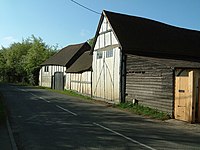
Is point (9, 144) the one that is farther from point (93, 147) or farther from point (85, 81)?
point (85, 81)

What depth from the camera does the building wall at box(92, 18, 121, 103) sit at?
2416 cm

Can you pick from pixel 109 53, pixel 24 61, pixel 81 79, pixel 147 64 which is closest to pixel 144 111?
pixel 147 64

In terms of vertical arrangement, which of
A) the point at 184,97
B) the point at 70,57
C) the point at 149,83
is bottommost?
the point at 184,97

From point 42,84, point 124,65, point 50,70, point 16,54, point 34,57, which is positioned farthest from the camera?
point 16,54

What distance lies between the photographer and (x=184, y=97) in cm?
1541

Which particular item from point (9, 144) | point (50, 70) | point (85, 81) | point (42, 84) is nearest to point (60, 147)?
point (9, 144)

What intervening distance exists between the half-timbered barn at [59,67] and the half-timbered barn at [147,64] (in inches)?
564

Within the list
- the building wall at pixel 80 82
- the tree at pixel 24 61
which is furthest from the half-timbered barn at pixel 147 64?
the tree at pixel 24 61

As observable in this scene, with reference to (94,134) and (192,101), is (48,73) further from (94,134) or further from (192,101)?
(94,134)

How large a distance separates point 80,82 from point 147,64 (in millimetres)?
16077

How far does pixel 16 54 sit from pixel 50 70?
30.1 m

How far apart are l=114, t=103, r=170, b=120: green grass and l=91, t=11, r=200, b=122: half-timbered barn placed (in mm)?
314

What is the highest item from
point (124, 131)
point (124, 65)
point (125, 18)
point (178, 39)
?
point (125, 18)

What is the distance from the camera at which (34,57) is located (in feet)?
200
